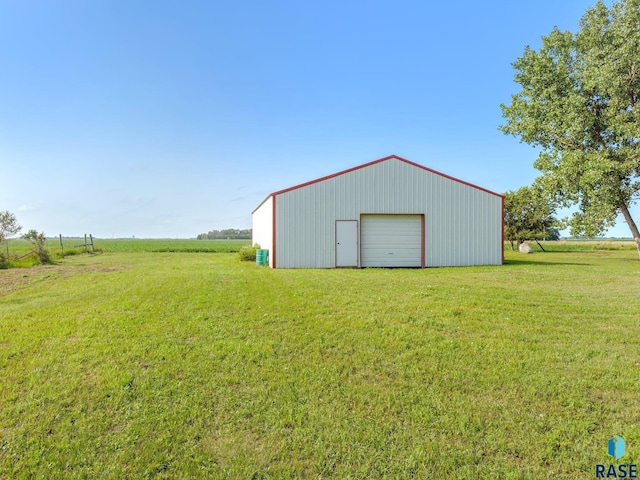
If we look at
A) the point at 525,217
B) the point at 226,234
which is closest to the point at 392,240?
the point at 525,217

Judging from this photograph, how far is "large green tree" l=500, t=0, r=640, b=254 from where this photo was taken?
57.0ft

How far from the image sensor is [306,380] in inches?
159

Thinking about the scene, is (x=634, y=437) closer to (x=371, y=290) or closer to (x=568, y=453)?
(x=568, y=453)

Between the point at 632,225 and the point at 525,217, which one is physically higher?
the point at 525,217

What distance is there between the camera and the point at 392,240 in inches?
647

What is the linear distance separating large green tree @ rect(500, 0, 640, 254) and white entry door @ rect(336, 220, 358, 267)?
39.4 feet

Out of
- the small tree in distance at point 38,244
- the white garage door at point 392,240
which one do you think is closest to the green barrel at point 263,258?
the white garage door at point 392,240

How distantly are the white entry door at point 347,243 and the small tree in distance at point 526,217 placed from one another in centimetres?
2463

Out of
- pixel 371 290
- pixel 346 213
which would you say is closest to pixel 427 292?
pixel 371 290

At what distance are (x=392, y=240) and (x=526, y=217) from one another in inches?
936

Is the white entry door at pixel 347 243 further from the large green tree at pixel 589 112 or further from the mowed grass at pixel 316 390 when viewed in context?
the large green tree at pixel 589 112

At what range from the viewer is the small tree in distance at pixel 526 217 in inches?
1291

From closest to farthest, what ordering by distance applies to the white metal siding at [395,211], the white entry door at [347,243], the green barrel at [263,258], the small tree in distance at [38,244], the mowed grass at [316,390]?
the mowed grass at [316,390]
the white metal siding at [395,211]
the white entry door at [347,243]
the green barrel at [263,258]
the small tree in distance at [38,244]

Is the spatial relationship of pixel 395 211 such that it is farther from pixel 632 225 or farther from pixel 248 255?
pixel 632 225
